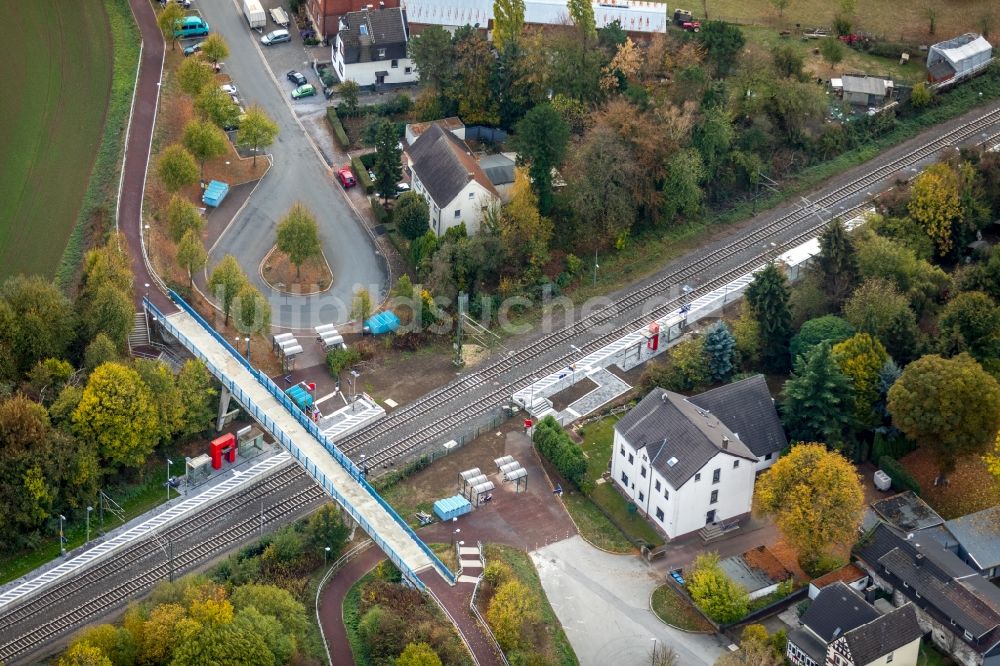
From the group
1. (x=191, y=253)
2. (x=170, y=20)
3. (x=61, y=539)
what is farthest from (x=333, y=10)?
(x=61, y=539)

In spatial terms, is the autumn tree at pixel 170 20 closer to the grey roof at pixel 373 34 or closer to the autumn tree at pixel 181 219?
the grey roof at pixel 373 34

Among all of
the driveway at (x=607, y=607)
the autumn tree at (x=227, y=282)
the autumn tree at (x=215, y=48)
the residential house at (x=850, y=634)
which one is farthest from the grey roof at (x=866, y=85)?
the residential house at (x=850, y=634)

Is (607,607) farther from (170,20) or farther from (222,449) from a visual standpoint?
(170,20)

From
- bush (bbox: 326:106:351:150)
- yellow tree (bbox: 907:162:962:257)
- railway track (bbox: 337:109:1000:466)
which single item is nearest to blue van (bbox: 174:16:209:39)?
bush (bbox: 326:106:351:150)

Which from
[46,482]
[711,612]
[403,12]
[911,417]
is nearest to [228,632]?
[46,482]

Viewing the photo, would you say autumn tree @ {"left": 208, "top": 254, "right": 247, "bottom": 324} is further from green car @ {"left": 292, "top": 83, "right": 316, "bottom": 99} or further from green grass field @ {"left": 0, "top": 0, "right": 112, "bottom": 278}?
green car @ {"left": 292, "top": 83, "right": 316, "bottom": 99}
